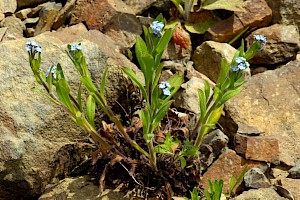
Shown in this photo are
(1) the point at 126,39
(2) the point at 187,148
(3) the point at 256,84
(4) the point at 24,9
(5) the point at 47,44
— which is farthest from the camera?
(4) the point at 24,9

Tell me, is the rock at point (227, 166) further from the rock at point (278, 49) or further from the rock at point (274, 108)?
the rock at point (278, 49)

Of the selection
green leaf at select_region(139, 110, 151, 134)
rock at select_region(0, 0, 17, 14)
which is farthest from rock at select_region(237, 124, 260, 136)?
rock at select_region(0, 0, 17, 14)

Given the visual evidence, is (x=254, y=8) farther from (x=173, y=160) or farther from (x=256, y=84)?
(x=173, y=160)

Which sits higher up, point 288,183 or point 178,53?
point 178,53

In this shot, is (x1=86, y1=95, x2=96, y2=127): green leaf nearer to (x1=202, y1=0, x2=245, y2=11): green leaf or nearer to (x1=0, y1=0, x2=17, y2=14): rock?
(x1=202, y1=0, x2=245, y2=11): green leaf

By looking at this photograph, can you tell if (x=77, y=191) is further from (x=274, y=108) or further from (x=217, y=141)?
(x=274, y=108)

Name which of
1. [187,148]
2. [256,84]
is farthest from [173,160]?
[256,84]
